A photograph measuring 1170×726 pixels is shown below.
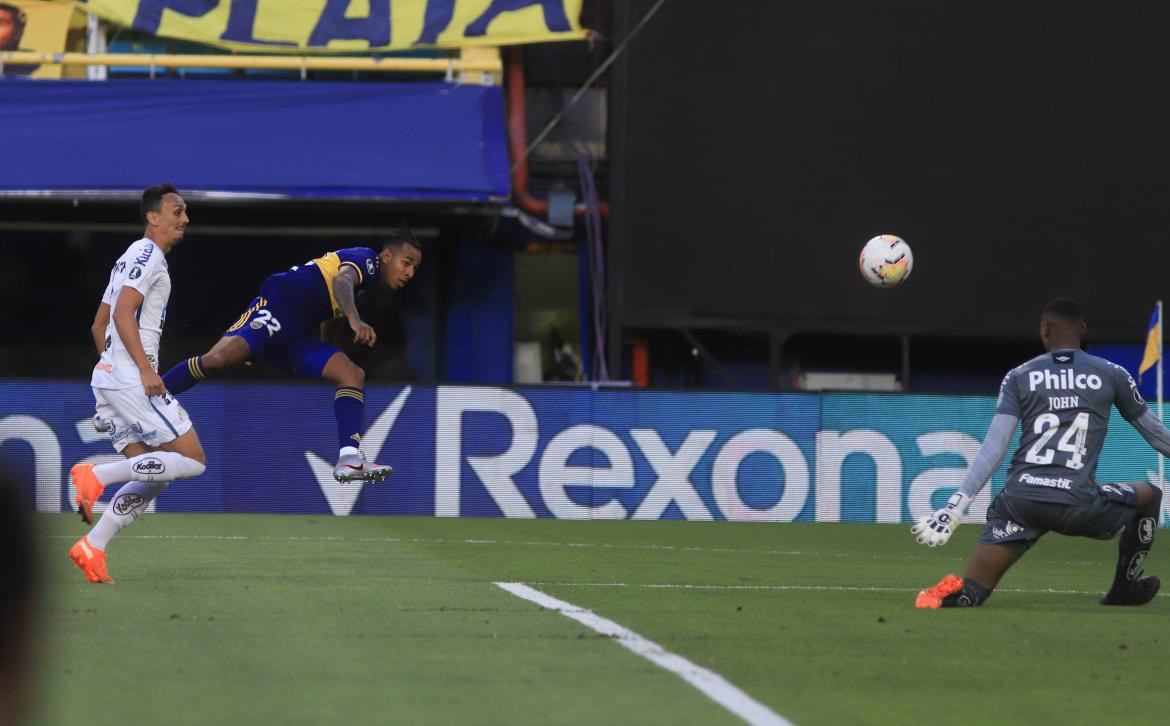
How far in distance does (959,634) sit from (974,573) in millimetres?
1166

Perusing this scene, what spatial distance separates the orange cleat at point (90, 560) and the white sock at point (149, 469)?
354 mm

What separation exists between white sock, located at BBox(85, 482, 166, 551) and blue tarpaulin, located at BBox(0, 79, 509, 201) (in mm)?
12343

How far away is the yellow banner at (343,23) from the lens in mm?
22266

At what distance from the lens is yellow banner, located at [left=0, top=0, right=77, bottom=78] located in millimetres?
22562

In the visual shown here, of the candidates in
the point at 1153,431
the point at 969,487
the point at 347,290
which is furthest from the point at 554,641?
the point at 347,290

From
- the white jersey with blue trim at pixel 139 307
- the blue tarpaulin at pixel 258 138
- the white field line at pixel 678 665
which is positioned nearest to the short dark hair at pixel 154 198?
the white jersey with blue trim at pixel 139 307

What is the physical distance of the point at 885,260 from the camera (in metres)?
16.1

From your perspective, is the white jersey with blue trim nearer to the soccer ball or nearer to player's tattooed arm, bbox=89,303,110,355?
player's tattooed arm, bbox=89,303,110,355

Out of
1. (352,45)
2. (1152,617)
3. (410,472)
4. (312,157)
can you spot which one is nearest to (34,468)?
(410,472)

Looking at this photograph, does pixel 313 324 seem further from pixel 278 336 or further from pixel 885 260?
pixel 885 260

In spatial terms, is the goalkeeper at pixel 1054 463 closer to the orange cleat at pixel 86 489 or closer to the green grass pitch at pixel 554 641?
the green grass pitch at pixel 554 641

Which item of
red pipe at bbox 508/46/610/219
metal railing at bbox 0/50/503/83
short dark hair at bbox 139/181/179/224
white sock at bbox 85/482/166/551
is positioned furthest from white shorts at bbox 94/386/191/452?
red pipe at bbox 508/46/610/219

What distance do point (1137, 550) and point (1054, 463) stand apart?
829 millimetres

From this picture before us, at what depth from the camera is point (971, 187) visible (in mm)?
22203
